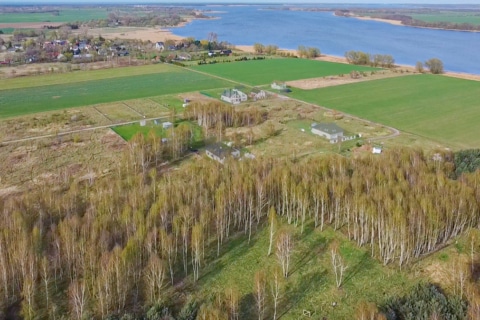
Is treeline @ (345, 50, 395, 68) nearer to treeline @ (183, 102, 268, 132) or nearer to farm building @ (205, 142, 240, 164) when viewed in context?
treeline @ (183, 102, 268, 132)

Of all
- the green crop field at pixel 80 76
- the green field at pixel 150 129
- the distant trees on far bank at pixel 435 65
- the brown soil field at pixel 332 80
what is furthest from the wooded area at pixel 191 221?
the distant trees on far bank at pixel 435 65

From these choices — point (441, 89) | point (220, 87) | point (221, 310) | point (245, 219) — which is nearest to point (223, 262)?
point (245, 219)

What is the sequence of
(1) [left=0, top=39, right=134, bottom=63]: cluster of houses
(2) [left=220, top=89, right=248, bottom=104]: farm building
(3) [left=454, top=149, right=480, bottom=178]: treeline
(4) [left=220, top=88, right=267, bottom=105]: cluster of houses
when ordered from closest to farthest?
(3) [left=454, top=149, right=480, bottom=178]: treeline
(2) [left=220, top=89, right=248, bottom=104]: farm building
(4) [left=220, top=88, right=267, bottom=105]: cluster of houses
(1) [left=0, top=39, right=134, bottom=63]: cluster of houses

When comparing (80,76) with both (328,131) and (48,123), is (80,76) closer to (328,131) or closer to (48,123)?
(48,123)

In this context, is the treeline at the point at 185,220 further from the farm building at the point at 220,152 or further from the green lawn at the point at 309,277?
the farm building at the point at 220,152

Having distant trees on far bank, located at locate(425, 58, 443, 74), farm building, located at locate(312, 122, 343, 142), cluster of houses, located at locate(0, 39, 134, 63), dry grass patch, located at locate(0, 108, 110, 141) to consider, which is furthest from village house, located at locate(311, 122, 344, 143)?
cluster of houses, located at locate(0, 39, 134, 63)

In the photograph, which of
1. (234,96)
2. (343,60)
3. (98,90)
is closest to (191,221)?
(234,96)

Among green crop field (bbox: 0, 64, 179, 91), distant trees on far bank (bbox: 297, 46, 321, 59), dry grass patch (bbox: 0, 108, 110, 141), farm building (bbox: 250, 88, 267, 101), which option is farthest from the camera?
distant trees on far bank (bbox: 297, 46, 321, 59)
